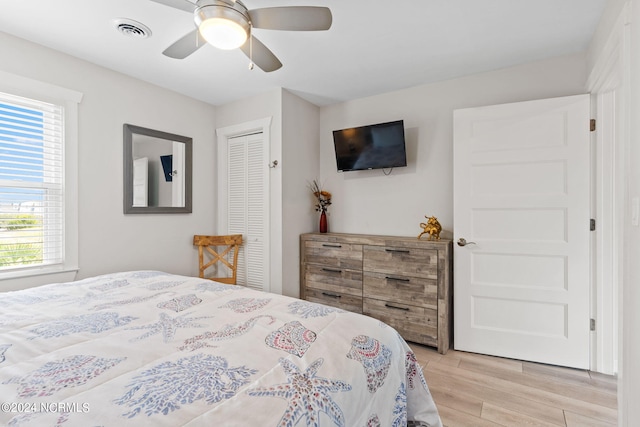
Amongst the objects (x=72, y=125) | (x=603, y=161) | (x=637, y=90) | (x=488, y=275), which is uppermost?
(x=72, y=125)

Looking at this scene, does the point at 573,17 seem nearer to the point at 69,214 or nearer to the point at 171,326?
the point at 171,326

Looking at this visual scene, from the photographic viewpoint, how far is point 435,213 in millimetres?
3006

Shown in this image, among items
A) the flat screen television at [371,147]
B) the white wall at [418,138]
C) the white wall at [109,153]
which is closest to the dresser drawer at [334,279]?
the white wall at [418,138]

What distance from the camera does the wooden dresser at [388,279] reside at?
2619mm

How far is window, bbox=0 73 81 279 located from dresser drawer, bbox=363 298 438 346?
2.64 metres

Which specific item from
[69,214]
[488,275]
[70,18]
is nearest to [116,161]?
[69,214]

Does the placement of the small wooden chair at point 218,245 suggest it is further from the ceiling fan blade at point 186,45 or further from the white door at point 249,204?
the ceiling fan blade at point 186,45

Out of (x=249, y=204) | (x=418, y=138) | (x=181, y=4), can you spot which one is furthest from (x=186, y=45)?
(x=418, y=138)

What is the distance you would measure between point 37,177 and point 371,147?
9.37 ft

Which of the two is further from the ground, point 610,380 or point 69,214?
point 69,214

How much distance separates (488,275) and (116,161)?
3.42 metres

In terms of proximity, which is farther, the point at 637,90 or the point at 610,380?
the point at 610,380

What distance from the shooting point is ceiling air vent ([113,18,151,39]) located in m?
1.99

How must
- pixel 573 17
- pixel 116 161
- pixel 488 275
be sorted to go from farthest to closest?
pixel 116 161, pixel 488 275, pixel 573 17
